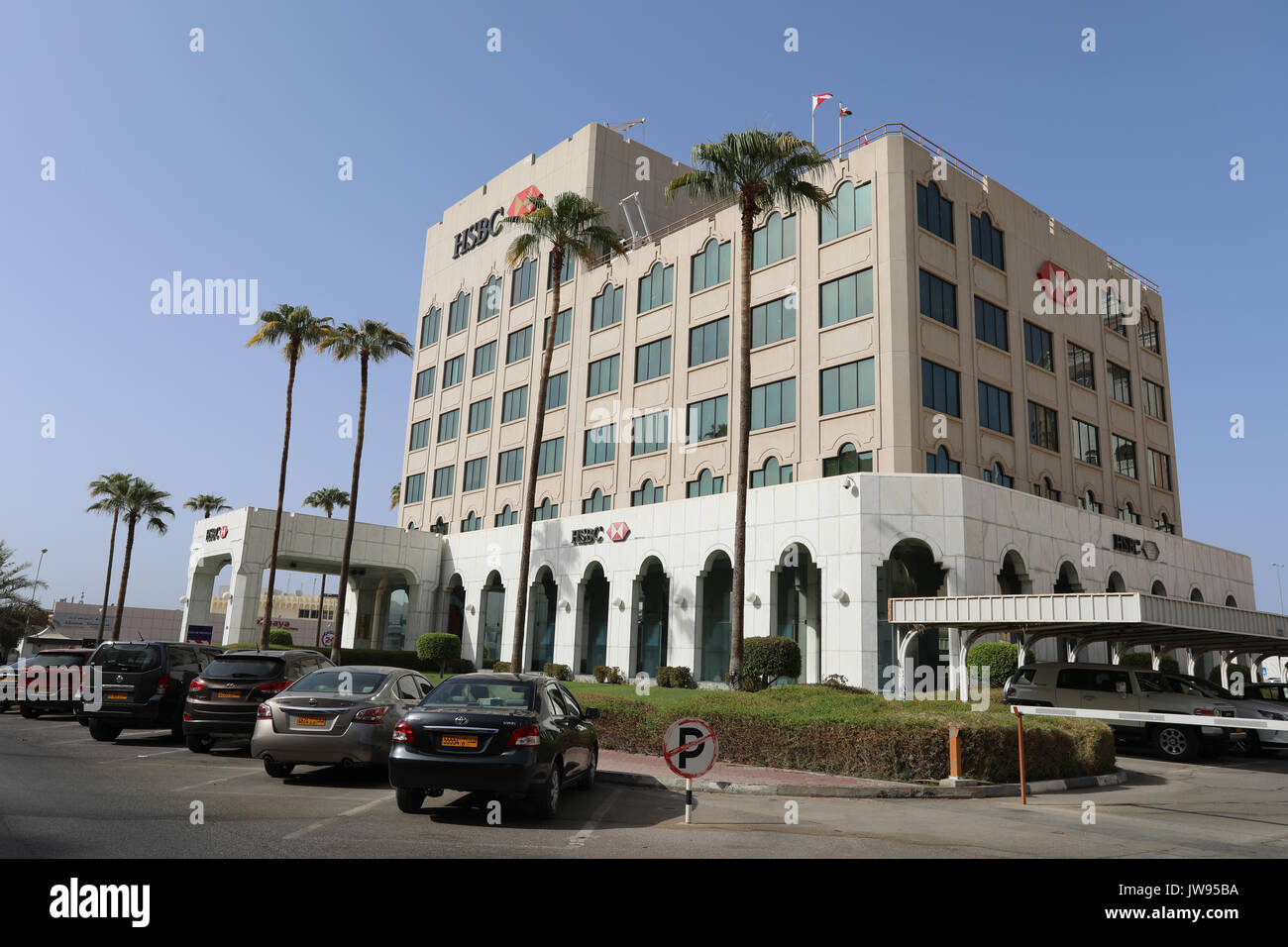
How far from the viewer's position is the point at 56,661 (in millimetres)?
20453

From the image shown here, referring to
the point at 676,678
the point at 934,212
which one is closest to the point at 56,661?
the point at 676,678

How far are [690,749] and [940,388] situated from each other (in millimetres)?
24138

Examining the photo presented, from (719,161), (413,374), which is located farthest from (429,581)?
(719,161)

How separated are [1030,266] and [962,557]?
16.6m

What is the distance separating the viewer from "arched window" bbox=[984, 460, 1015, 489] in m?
32.7

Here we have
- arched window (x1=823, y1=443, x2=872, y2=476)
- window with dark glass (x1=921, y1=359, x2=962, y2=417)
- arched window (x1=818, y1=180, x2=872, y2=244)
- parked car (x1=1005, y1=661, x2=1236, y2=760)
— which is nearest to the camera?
parked car (x1=1005, y1=661, x2=1236, y2=760)

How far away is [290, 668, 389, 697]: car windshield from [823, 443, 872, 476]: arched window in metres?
21.3

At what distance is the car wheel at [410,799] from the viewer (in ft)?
32.6

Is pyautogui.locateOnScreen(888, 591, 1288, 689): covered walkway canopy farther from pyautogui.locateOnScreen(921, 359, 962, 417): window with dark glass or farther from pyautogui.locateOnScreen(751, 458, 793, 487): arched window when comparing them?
pyautogui.locateOnScreen(921, 359, 962, 417): window with dark glass

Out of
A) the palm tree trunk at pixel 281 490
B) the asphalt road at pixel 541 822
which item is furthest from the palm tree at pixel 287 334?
the asphalt road at pixel 541 822

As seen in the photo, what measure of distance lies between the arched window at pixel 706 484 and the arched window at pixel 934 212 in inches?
474

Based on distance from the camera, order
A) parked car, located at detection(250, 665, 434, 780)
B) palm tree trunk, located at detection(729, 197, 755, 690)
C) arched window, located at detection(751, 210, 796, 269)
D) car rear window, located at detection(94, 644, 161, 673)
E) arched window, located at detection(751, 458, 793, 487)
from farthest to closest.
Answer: arched window, located at detection(751, 210, 796, 269)
arched window, located at detection(751, 458, 793, 487)
palm tree trunk, located at detection(729, 197, 755, 690)
car rear window, located at detection(94, 644, 161, 673)
parked car, located at detection(250, 665, 434, 780)

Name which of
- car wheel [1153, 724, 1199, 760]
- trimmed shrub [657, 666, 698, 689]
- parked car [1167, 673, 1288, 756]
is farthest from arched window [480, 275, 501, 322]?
car wheel [1153, 724, 1199, 760]

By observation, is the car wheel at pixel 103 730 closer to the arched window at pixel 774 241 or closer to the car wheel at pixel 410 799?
the car wheel at pixel 410 799
